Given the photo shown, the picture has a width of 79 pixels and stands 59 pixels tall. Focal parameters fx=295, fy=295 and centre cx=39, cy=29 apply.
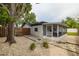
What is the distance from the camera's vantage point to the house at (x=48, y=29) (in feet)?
12.7

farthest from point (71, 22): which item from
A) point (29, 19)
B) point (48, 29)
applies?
point (29, 19)

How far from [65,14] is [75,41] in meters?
0.38

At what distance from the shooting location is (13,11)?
3887 millimetres

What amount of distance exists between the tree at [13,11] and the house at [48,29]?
8.8 inches

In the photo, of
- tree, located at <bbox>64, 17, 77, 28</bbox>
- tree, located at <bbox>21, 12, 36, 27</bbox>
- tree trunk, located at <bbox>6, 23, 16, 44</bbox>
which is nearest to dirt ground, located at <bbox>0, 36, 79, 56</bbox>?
tree trunk, located at <bbox>6, 23, 16, 44</bbox>

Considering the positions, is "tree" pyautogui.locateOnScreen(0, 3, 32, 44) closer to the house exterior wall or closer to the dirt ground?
the dirt ground

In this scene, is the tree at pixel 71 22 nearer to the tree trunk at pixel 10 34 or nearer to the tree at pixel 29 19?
the tree at pixel 29 19

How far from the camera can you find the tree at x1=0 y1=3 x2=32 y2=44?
3.87 meters

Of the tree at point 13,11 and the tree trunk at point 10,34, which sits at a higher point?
the tree at point 13,11

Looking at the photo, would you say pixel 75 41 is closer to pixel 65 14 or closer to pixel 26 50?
pixel 65 14

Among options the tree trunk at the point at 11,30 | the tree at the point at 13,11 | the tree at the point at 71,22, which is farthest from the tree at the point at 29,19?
the tree at the point at 71,22

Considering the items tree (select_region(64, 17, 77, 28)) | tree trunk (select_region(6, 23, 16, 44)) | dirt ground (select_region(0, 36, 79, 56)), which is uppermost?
tree (select_region(64, 17, 77, 28))

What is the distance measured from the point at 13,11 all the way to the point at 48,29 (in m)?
0.52

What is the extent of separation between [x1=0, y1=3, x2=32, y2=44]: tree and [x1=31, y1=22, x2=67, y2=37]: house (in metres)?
0.22
